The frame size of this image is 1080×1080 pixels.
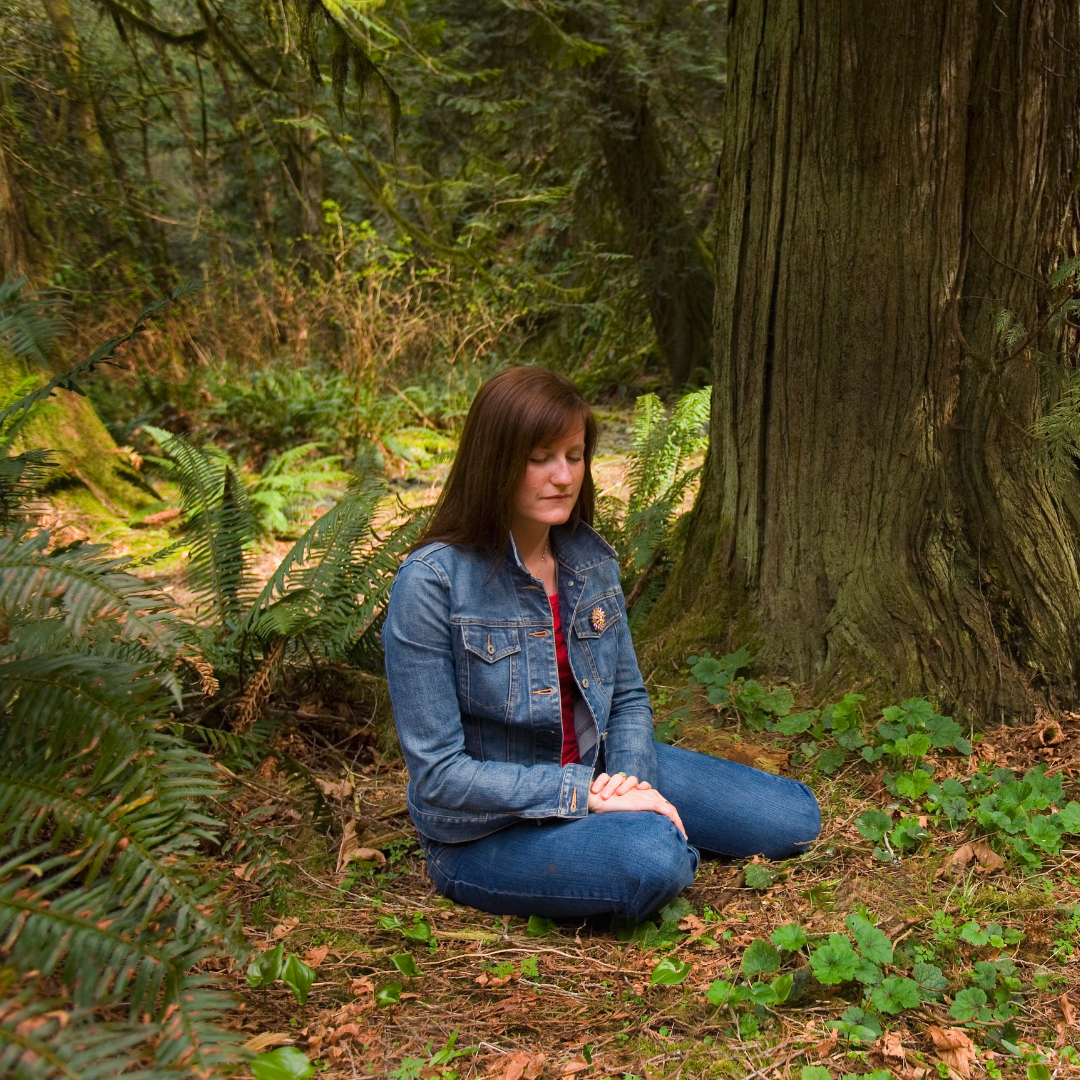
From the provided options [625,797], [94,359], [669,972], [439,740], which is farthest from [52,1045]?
[94,359]

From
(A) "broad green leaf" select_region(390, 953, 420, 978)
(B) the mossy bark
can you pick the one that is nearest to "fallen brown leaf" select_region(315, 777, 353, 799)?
(A) "broad green leaf" select_region(390, 953, 420, 978)

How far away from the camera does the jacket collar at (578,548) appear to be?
249 centimetres

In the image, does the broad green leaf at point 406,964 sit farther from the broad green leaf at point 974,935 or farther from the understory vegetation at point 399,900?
the broad green leaf at point 974,935

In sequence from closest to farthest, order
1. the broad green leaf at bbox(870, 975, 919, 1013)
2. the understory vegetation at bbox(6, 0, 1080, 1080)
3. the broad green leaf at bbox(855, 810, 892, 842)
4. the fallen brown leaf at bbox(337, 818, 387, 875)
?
1. the understory vegetation at bbox(6, 0, 1080, 1080)
2. the broad green leaf at bbox(870, 975, 919, 1013)
3. the broad green leaf at bbox(855, 810, 892, 842)
4. the fallen brown leaf at bbox(337, 818, 387, 875)

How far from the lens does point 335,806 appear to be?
2.84 metres

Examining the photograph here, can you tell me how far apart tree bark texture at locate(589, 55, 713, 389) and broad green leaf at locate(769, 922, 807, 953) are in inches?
248

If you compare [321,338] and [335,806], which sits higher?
[321,338]

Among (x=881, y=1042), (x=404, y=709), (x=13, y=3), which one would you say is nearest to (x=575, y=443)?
(x=404, y=709)

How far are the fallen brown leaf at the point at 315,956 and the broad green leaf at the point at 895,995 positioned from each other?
46.3 inches

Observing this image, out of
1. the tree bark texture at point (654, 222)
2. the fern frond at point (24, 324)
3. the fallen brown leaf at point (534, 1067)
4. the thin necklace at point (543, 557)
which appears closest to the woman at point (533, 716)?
the thin necklace at point (543, 557)

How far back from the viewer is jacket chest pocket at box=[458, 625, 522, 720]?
2275 mm

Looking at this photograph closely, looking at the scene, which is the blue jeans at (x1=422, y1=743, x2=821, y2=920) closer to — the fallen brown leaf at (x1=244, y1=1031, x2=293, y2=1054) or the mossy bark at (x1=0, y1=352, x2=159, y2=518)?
the fallen brown leaf at (x1=244, y1=1031, x2=293, y2=1054)

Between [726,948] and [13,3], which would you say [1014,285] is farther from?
[13,3]

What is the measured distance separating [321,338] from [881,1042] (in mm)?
8623
